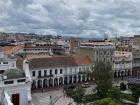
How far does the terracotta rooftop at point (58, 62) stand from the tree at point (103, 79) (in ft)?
45.2

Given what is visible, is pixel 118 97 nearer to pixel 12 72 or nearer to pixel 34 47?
pixel 12 72

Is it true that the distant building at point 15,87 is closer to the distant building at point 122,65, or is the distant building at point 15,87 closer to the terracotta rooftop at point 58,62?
the terracotta rooftop at point 58,62

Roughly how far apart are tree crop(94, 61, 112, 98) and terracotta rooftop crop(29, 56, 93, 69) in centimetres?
1379

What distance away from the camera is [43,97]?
5969 centimetres

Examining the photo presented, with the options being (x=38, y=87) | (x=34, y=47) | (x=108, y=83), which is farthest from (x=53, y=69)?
(x=34, y=47)

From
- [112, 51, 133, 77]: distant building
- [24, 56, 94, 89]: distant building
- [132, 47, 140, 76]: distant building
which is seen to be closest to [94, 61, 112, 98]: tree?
[24, 56, 94, 89]: distant building

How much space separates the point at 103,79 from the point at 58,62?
57.1 ft

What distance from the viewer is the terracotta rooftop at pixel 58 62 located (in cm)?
6909

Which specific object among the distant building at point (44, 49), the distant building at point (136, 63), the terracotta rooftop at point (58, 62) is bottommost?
the distant building at point (136, 63)

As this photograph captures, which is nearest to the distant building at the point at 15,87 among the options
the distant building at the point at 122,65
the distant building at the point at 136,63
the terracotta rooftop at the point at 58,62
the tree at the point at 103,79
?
the tree at the point at 103,79

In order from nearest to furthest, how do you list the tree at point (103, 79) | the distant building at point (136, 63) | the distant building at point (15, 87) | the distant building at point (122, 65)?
the distant building at point (15, 87) < the tree at point (103, 79) < the distant building at point (122, 65) < the distant building at point (136, 63)

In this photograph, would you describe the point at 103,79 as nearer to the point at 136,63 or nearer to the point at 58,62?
the point at 58,62

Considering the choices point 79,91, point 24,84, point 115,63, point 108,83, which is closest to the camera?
point 24,84

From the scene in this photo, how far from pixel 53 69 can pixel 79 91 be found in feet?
70.5
